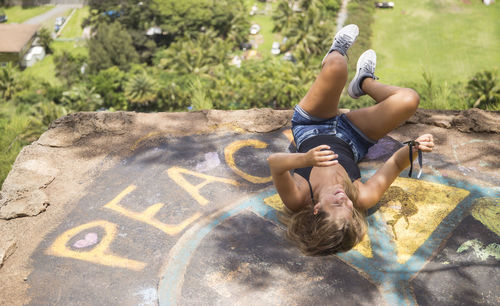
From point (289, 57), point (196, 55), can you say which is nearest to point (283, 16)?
point (289, 57)

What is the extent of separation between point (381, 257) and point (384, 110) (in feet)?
4.39

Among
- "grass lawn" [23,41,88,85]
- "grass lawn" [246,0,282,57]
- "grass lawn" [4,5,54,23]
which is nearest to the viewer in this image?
"grass lawn" [23,41,88,85]

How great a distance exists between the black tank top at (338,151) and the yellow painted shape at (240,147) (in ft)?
1.74

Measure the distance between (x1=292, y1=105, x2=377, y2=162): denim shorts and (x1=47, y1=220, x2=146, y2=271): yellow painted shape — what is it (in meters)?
1.93

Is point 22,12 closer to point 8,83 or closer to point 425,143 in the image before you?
point 8,83

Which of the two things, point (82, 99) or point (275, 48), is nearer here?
point (82, 99)

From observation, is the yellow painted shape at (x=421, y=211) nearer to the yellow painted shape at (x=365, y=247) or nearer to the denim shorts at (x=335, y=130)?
the yellow painted shape at (x=365, y=247)

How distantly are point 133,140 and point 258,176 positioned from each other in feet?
5.51

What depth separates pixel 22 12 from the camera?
1873 inches

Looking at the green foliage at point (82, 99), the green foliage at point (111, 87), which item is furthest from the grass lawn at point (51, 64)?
the green foliage at point (82, 99)

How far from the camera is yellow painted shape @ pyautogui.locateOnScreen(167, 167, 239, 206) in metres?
4.05

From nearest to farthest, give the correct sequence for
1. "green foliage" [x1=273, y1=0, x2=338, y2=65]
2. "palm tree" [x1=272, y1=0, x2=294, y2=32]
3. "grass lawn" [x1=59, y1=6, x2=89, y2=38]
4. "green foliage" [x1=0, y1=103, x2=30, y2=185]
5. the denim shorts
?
the denim shorts → "green foliage" [x1=0, y1=103, x2=30, y2=185] → "green foliage" [x1=273, y1=0, x2=338, y2=65] → "palm tree" [x1=272, y1=0, x2=294, y2=32] → "grass lawn" [x1=59, y1=6, x2=89, y2=38]

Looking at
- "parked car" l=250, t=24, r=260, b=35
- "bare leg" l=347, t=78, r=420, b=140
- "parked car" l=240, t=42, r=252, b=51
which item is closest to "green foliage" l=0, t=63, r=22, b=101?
"parked car" l=240, t=42, r=252, b=51

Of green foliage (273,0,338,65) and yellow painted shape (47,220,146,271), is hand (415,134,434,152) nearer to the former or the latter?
yellow painted shape (47,220,146,271)
